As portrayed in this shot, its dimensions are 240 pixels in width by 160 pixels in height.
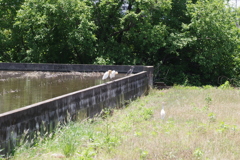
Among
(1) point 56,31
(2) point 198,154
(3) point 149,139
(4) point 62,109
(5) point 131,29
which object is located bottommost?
(3) point 149,139

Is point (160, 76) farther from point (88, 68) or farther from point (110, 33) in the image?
point (88, 68)

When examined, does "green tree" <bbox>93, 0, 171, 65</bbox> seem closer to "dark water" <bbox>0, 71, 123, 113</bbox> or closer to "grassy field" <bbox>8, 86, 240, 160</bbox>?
"dark water" <bbox>0, 71, 123, 113</bbox>

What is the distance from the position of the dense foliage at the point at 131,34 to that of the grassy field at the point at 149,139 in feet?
40.0

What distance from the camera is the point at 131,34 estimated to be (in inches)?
1007

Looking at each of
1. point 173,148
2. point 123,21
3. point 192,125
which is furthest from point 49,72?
point 173,148

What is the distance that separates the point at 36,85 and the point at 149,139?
30.8 feet

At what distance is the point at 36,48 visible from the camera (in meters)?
25.3

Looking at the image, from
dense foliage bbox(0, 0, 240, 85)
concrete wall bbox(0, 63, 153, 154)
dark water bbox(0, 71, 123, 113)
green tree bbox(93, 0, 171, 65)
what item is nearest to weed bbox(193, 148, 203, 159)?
concrete wall bbox(0, 63, 153, 154)

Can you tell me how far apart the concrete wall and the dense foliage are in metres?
7.04

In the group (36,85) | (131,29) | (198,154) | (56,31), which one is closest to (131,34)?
(131,29)

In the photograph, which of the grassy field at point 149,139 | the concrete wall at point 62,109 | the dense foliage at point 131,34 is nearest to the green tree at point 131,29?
the dense foliage at point 131,34

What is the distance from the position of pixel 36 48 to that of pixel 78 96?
15.9 meters

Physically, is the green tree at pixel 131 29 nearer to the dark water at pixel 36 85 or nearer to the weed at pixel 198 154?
the dark water at pixel 36 85

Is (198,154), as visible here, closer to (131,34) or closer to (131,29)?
(131,29)
